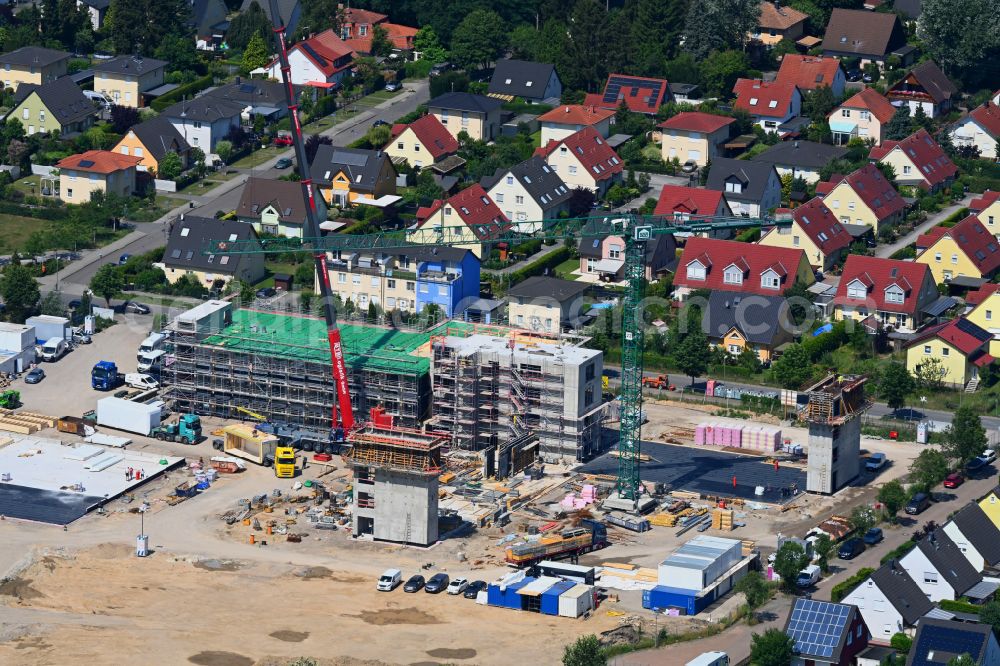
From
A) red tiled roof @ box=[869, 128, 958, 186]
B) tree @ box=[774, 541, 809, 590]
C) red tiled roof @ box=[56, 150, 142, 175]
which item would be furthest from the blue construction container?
red tiled roof @ box=[869, 128, 958, 186]

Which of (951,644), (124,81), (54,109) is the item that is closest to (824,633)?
(951,644)

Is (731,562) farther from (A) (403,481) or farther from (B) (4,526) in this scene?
(B) (4,526)

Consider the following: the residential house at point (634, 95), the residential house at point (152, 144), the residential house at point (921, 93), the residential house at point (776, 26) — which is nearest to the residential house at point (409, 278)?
the residential house at point (152, 144)

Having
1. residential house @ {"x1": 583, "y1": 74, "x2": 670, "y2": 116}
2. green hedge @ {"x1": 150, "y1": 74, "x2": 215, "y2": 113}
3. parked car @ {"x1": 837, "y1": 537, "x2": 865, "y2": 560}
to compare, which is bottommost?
parked car @ {"x1": 837, "y1": 537, "x2": 865, "y2": 560}

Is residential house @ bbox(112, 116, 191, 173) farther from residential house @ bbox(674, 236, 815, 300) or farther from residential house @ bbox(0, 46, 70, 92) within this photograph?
→ residential house @ bbox(674, 236, 815, 300)

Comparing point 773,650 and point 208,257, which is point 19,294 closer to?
point 208,257

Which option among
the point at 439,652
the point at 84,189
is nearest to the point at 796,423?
the point at 439,652
